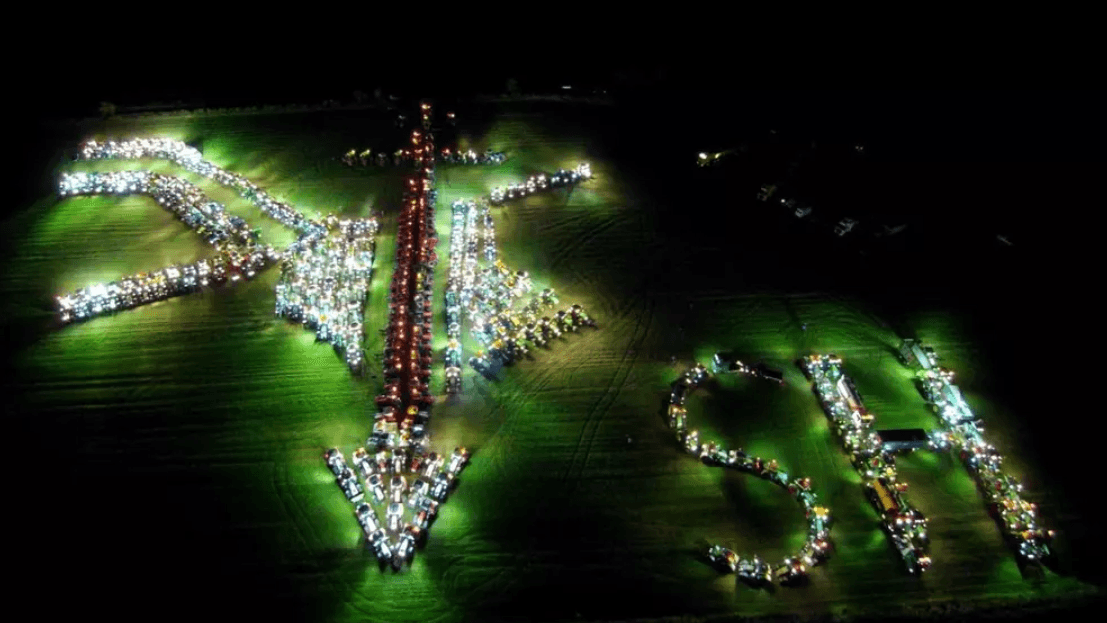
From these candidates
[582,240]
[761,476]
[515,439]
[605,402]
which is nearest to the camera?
[761,476]

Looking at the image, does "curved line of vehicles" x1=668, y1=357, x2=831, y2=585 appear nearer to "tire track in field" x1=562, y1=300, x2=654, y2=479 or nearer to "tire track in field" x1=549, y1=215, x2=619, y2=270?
"tire track in field" x1=562, y1=300, x2=654, y2=479

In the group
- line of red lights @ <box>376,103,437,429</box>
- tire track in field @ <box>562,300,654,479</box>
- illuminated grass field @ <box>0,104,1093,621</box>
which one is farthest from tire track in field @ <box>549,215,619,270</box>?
line of red lights @ <box>376,103,437,429</box>

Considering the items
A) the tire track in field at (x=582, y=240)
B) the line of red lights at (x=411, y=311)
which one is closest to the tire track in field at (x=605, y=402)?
the tire track in field at (x=582, y=240)

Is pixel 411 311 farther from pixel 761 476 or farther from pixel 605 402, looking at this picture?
pixel 761 476

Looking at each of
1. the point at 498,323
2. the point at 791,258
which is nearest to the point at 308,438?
the point at 498,323

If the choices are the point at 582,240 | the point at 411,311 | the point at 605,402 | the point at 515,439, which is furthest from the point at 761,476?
the point at 411,311

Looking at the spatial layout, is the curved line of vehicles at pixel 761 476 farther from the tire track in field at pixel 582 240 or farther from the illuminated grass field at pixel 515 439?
the tire track in field at pixel 582 240
